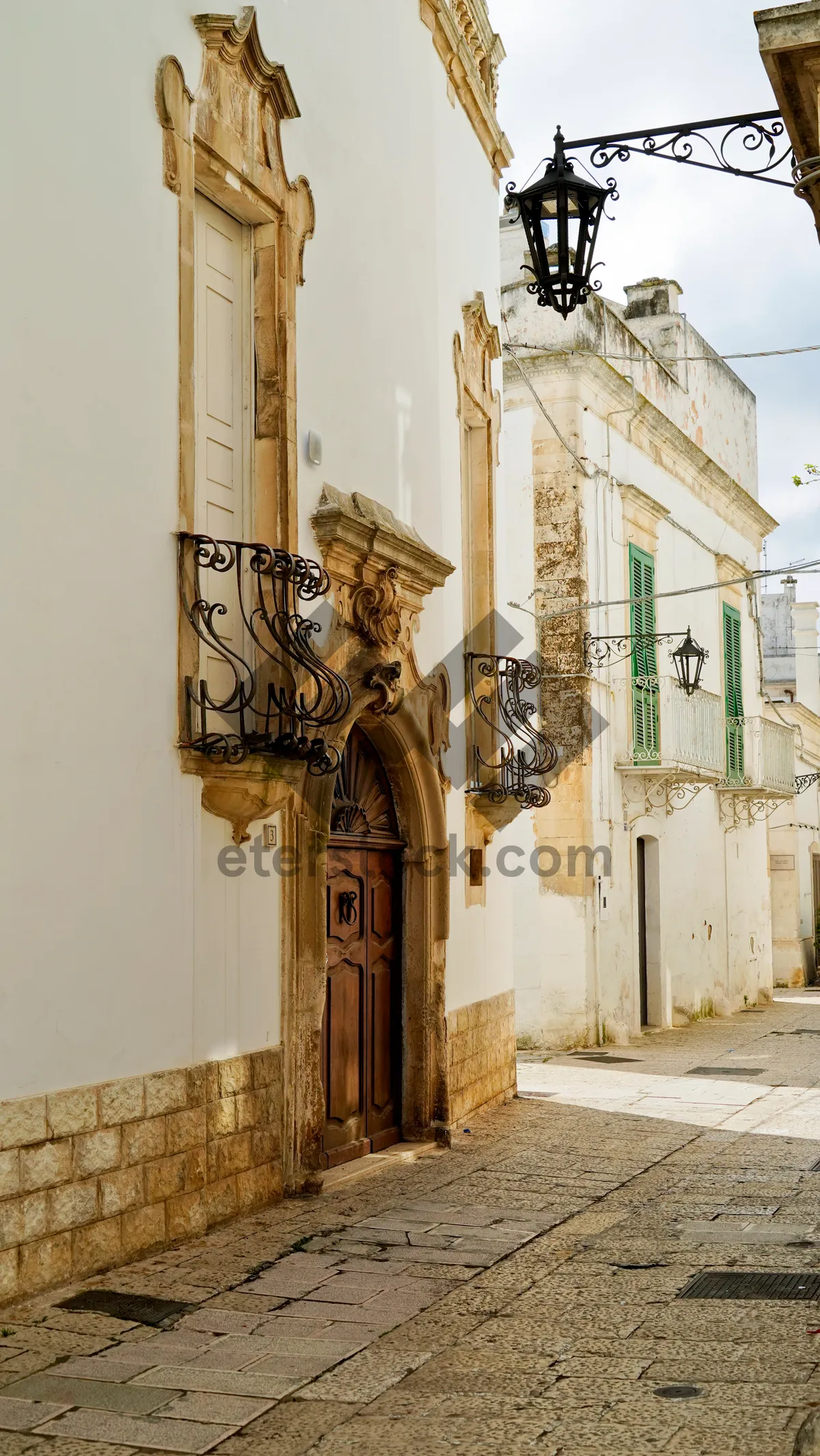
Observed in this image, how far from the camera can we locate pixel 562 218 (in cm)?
644

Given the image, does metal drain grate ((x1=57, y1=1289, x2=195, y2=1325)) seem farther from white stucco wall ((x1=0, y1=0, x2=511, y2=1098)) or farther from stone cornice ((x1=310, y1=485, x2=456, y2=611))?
stone cornice ((x1=310, y1=485, x2=456, y2=611))

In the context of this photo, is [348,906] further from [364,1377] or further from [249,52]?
[249,52]

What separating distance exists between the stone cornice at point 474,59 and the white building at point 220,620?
12 centimetres

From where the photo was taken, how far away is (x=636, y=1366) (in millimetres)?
4801

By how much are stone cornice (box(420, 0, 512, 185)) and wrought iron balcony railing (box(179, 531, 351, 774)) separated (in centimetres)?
556

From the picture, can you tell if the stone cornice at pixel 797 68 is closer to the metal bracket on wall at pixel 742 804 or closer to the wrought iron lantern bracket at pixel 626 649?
the wrought iron lantern bracket at pixel 626 649

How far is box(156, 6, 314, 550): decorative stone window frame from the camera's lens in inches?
270

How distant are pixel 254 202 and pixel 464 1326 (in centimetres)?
542

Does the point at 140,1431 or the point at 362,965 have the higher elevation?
the point at 362,965

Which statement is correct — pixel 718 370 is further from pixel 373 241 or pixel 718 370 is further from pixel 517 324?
pixel 373 241

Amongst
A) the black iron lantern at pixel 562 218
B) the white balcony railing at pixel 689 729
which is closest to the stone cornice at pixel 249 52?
the black iron lantern at pixel 562 218

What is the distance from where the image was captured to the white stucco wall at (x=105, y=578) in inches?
220

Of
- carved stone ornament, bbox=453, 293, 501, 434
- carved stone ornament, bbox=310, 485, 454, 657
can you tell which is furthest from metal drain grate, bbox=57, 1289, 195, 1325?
carved stone ornament, bbox=453, 293, 501, 434

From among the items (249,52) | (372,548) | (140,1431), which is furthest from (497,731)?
(140,1431)
